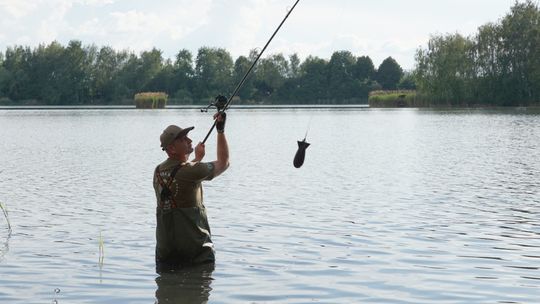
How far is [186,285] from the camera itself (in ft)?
30.6

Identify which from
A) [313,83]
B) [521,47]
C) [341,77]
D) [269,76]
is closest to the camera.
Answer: [521,47]

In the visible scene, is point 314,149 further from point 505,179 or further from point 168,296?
point 168,296

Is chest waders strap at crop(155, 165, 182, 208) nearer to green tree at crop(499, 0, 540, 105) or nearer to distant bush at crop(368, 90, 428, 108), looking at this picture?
green tree at crop(499, 0, 540, 105)

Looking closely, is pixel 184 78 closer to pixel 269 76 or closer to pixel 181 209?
pixel 269 76

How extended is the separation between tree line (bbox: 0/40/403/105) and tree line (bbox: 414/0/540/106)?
6367 centimetres

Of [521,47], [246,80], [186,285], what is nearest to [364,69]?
[246,80]

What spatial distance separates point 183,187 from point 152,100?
329 ft

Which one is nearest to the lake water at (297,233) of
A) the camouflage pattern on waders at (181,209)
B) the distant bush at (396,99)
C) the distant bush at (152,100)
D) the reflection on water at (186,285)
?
the reflection on water at (186,285)

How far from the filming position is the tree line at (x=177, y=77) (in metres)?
160

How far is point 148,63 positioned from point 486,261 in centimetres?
15505

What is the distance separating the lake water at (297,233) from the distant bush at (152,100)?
79.7 metres

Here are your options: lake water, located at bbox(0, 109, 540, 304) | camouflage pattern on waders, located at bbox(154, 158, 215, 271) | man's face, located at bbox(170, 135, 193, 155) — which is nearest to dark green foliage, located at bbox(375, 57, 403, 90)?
lake water, located at bbox(0, 109, 540, 304)

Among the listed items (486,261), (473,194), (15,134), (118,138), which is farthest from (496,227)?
(15,134)

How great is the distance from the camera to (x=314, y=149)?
3416cm
